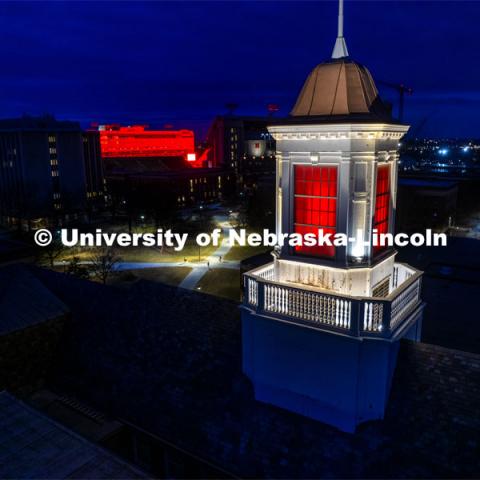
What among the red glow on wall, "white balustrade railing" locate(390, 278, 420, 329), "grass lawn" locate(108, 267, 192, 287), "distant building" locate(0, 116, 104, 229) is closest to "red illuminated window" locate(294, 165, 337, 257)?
"white balustrade railing" locate(390, 278, 420, 329)

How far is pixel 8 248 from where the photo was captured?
45.0m

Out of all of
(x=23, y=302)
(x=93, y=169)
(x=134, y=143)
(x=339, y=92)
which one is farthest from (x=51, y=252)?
(x=134, y=143)

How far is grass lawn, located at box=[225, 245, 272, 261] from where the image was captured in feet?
203

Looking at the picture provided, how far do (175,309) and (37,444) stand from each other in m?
6.75

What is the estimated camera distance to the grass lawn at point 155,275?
5170 cm

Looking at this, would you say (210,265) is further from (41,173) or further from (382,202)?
(41,173)

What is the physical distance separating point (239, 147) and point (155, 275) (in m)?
133

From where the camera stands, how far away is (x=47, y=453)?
11.0 metres

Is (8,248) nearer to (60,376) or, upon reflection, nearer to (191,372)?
(60,376)

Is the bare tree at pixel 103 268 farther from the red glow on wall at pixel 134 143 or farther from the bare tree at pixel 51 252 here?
the red glow on wall at pixel 134 143

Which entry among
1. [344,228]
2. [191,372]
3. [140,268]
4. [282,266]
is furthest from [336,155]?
[140,268]

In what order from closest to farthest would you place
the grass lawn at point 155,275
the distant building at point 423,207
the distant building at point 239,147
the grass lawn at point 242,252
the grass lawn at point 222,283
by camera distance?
the grass lawn at point 222,283 < the grass lawn at point 155,275 < the grass lawn at point 242,252 < the distant building at point 423,207 < the distant building at point 239,147

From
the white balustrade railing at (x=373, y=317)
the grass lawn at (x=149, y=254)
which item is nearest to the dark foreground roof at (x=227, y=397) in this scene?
the white balustrade railing at (x=373, y=317)

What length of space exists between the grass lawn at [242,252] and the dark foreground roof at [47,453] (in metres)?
49.1
